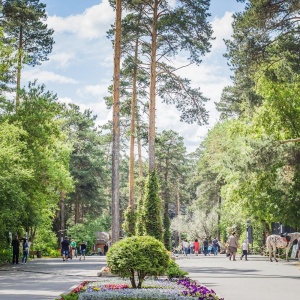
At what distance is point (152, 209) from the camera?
32.5 meters

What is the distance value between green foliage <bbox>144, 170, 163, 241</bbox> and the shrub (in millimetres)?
17480

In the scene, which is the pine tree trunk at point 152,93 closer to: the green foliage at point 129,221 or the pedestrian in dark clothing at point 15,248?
the pedestrian in dark clothing at point 15,248

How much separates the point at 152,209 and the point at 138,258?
18448mm

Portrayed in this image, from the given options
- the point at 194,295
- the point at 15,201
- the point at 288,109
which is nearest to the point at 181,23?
the point at 288,109

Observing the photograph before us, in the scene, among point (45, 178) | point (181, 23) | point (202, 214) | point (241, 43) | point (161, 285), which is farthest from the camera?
point (202, 214)

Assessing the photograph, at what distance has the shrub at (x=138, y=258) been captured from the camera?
14047 mm

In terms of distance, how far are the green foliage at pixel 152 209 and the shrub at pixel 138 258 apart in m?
17.5

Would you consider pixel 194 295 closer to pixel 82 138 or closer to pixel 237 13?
pixel 237 13

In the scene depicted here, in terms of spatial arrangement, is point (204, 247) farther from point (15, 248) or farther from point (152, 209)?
point (15, 248)

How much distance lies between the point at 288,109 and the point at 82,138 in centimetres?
4483

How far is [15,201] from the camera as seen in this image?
2811cm

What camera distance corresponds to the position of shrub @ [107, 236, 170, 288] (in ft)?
46.1

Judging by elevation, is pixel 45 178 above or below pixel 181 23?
below

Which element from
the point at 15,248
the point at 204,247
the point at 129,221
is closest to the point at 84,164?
the point at 204,247
